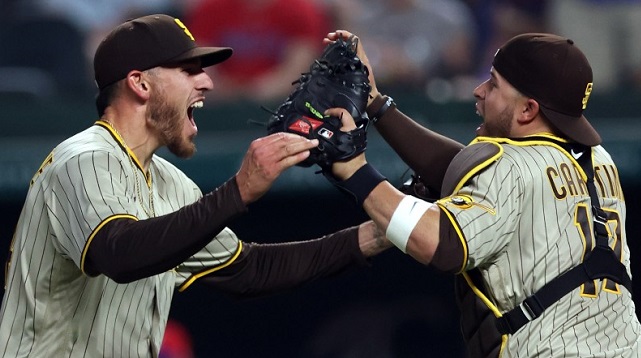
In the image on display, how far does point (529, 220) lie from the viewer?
11.0 ft

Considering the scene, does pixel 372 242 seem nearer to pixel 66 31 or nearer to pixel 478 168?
pixel 478 168

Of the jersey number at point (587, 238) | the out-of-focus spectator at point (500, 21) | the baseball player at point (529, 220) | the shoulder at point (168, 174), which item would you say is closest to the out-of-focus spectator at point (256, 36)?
the out-of-focus spectator at point (500, 21)

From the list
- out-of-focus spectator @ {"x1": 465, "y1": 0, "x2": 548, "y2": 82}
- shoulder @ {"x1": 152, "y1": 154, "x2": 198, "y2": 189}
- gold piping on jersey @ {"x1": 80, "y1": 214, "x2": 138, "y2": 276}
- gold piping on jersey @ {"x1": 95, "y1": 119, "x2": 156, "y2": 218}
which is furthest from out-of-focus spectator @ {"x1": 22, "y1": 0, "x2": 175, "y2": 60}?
gold piping on jersey @ {"x1": 80, "y1": 214, "x2": 138, "y2": 276}

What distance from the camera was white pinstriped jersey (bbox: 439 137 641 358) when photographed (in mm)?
3318

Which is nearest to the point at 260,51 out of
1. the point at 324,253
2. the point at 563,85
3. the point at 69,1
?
the point at 69,1

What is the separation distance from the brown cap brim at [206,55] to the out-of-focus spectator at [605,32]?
309cm

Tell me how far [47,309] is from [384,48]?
3.49m

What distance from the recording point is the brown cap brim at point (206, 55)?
3.71m

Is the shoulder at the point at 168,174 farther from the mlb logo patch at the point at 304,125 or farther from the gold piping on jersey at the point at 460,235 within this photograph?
the gold piping on jersey at the point at 460,235

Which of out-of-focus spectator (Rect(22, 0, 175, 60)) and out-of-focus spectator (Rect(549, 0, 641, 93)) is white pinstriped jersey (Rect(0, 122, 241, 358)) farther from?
out-of-focus spectator (Rect(549, 0, 641, 93))

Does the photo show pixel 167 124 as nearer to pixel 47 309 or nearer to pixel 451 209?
pixel 47 309

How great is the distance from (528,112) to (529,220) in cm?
36

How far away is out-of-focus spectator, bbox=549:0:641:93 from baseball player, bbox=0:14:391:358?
287 centimetres

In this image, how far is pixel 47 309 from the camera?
3479 millimetres
